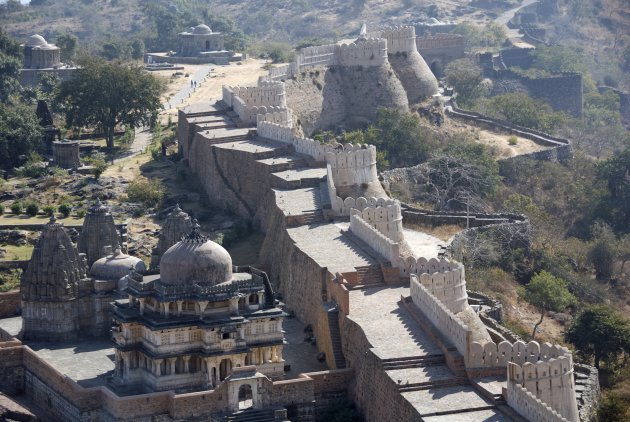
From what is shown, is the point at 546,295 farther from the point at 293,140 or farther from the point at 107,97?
the point at 107,97

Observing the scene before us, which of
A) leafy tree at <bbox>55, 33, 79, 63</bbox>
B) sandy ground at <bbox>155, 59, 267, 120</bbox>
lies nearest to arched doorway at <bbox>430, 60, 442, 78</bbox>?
sandy ground at <bbox>155, 59, 267, 120</bbox>

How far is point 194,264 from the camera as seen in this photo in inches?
2135

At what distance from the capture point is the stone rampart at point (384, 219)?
6812 cm

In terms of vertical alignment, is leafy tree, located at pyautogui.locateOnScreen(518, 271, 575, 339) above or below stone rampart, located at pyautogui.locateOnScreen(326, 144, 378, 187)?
below

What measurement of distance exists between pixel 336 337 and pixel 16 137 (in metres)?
38.6

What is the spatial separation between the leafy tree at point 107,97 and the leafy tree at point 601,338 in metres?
33.8

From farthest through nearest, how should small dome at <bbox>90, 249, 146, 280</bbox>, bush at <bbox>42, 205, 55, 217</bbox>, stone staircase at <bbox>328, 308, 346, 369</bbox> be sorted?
1. bush at <bbox>42, 205, 55, 217</bbox>
2. small dome at <bbox>90, 249, 146, 280</bbox>
3. stone staircase at <bbox>328, 308, 346, 369</bbox>

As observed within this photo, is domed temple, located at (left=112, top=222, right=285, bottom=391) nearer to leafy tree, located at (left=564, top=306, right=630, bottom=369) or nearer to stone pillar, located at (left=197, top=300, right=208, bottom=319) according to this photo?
stone pillar, located at (left=197, top=300, right=208, bottom=319)

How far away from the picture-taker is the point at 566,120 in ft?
407

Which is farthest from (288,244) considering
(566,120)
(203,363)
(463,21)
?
(463,21)

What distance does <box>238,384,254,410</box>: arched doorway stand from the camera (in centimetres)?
5397

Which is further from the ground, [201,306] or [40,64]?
[201,306]

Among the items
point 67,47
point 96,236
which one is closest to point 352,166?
point 96,236

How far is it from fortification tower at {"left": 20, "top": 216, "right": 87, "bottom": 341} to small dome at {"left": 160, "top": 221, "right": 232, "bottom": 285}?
23.4 ft
